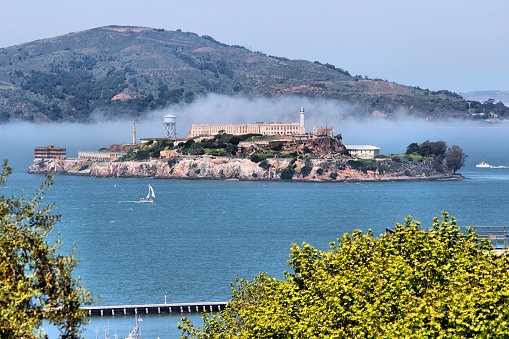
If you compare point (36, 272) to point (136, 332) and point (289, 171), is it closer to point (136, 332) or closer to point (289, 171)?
point (136, 332)

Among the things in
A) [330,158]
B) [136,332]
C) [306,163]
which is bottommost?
[306,163]

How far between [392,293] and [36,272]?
926cm

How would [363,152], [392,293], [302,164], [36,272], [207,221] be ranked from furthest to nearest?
[363,152]
[302,164]
[207,221]
[392,293]
[36,272]

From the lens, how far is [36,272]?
2389 cm

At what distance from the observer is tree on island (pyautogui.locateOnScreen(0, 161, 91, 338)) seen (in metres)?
22.9

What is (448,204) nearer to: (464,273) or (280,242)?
(280,242)

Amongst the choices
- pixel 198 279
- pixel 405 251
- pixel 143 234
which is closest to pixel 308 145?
pixel 143 234

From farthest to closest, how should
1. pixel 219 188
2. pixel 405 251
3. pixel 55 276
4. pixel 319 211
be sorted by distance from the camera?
pixel 219 188, pixel 319 211, pixel 405 251, pixel 55 276

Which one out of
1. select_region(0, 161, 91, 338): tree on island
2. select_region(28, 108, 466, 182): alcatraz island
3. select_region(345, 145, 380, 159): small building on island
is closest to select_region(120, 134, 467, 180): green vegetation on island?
Answer: select_region(28, 108, 466, 182): alcatraz island

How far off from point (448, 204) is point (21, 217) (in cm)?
11178

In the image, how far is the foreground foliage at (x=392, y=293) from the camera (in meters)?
25.9

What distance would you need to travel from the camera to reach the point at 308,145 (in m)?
195

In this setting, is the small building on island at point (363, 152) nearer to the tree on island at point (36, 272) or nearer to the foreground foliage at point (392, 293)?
the foreground foliage at point (392, 293)

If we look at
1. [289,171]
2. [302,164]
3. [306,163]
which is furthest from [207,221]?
[302,164]
